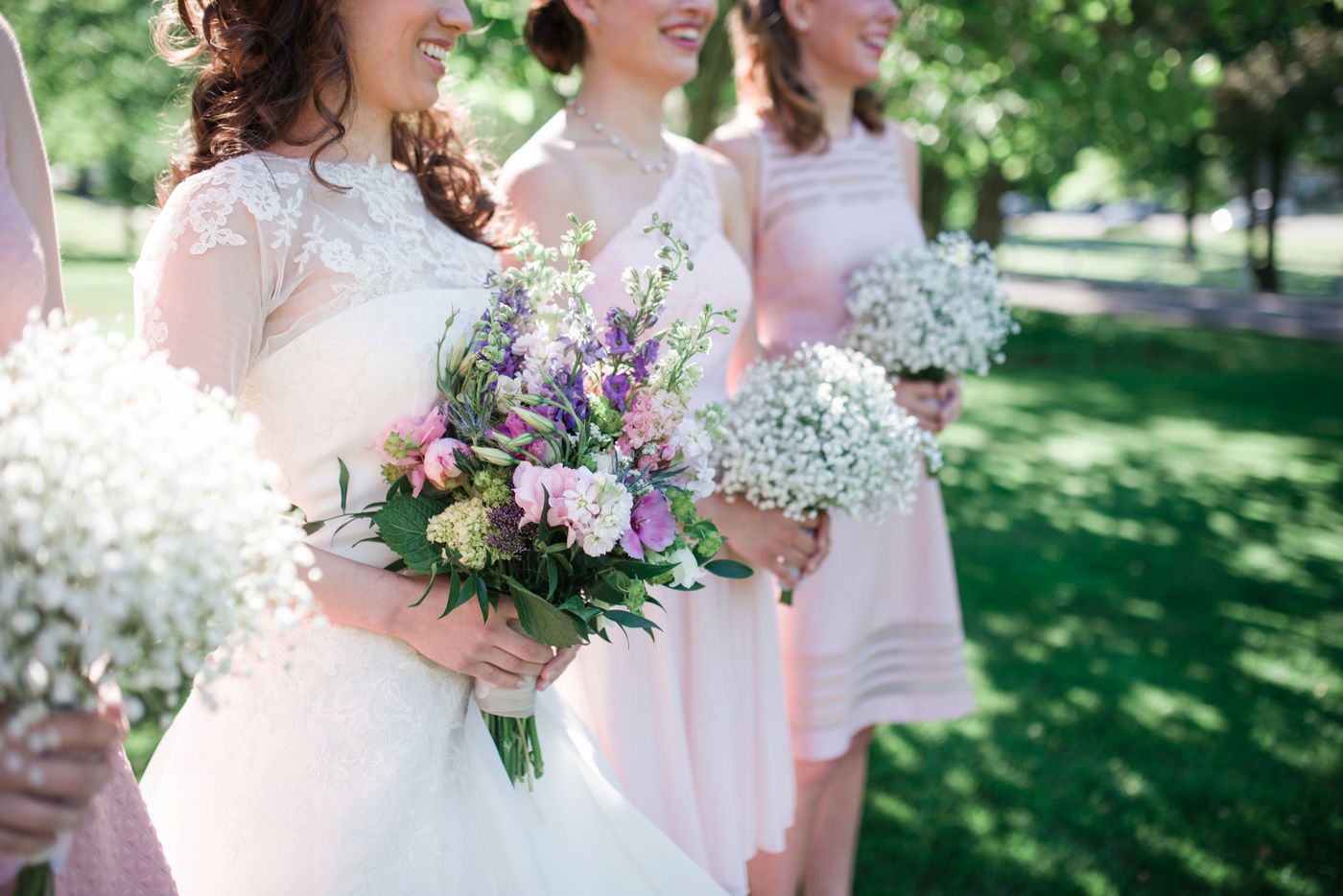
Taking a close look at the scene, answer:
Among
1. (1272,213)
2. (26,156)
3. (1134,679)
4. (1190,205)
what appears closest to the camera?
(26,156)

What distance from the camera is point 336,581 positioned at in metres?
2.04

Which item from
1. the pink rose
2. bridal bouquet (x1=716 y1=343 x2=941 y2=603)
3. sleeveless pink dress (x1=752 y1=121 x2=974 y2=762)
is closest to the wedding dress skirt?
the pink rose

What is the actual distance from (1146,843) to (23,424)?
4.29 metres

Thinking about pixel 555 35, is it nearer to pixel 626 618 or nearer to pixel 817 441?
pixel 817 441

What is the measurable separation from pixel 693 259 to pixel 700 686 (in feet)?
4.05

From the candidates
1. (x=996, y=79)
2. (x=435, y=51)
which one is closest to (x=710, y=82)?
(x=996, y=79)

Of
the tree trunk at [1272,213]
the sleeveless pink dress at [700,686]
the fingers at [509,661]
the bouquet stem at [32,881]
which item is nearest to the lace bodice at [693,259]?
the sleeveless pink dress at [700,686]

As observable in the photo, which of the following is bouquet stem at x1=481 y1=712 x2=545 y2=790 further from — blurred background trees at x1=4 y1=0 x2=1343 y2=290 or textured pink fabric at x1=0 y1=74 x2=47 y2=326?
blurred background trees at x1=4 y1=0 x2=1343 y2=290

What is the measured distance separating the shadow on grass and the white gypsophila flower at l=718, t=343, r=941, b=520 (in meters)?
1.96

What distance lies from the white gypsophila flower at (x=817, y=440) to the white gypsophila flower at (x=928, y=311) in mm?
447

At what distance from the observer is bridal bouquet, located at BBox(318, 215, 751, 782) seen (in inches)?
72.3

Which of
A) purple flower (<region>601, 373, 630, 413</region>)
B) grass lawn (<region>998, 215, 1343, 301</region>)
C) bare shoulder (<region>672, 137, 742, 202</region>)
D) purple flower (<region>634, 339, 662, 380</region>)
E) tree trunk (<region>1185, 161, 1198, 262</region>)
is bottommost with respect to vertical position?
grass lawn (<region>998, 215, 1343, 301</region>)

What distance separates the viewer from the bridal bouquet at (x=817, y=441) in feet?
8.71

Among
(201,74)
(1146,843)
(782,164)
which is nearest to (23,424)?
(201,74)
